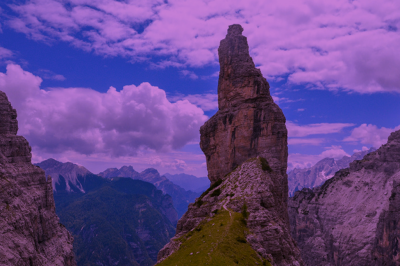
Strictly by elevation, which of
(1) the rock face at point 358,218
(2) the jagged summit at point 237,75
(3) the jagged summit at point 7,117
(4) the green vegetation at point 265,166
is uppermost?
(2) the jagged summit at point 237,75

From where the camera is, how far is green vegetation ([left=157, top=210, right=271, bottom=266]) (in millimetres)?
43350

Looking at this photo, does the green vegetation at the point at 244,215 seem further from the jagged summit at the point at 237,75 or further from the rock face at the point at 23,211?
the rock face at the point at 23,211

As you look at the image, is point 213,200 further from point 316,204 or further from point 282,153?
point 316,204

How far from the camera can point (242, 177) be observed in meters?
78.2

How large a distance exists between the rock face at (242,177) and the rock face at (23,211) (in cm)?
4594

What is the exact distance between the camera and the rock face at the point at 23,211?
79.8m

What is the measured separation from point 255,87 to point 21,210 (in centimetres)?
8930

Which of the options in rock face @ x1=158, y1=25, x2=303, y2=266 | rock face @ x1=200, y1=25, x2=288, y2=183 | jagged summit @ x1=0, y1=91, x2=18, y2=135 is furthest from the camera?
jagged summit @ x1=0, y1=91, x2=18, y2=135

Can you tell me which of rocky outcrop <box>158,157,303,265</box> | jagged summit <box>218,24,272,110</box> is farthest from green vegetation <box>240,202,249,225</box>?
jagged summit <box>218,24,272,110</box>

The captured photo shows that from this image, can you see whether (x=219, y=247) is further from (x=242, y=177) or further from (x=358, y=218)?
(x=358, y=218)

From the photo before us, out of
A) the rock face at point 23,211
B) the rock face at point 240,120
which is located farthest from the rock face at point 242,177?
the rock face at point 23,211

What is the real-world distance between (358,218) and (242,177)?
123596mm

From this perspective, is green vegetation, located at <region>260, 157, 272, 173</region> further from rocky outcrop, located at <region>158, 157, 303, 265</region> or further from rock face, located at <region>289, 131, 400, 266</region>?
rock face, located at <region>289, 131, 400, 266</region>

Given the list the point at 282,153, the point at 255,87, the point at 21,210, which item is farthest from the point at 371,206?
the point at 21,210
